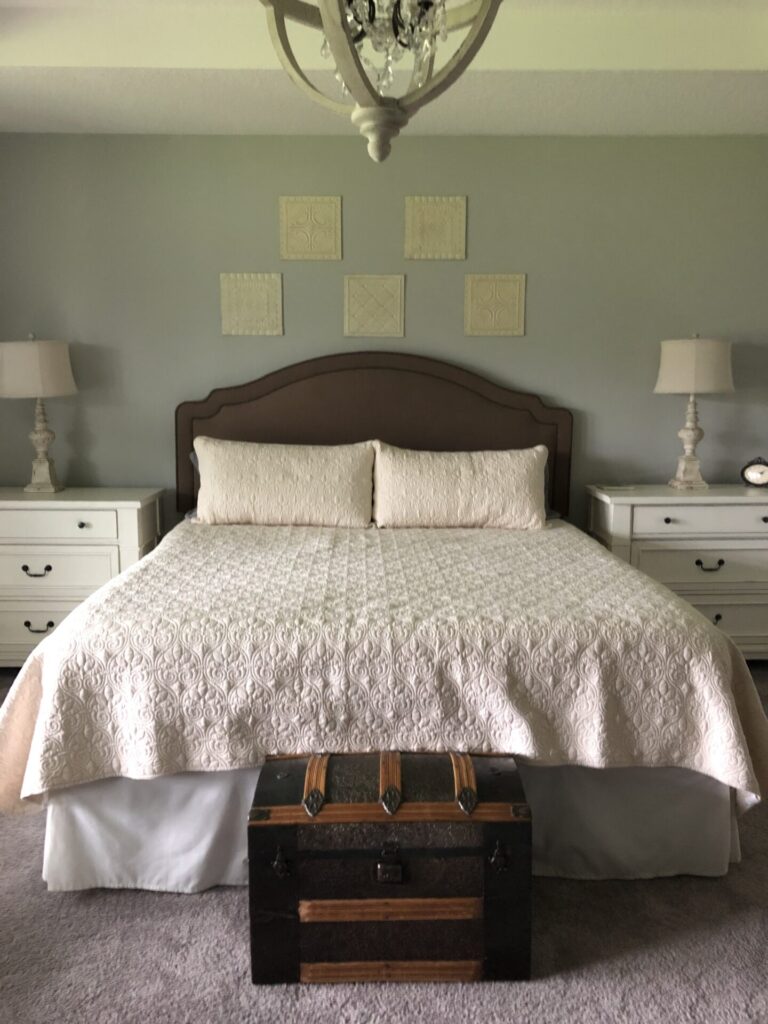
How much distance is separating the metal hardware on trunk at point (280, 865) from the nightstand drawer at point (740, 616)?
220 cm

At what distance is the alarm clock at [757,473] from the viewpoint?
342cm

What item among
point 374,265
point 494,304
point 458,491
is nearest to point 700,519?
point 458,491

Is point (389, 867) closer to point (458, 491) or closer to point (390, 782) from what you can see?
point (390, 782)

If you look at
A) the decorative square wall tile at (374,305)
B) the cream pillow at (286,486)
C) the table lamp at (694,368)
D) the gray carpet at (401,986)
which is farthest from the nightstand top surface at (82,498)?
the table lamp at (694,368)

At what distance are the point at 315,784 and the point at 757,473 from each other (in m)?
2.61

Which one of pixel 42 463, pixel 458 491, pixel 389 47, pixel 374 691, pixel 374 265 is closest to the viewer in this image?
pixel 389 47

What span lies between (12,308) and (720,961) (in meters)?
3.44

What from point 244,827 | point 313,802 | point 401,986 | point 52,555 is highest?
point 52,555

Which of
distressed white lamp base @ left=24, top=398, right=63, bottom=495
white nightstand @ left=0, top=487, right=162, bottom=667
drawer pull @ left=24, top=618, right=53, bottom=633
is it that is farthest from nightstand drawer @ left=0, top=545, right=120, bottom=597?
distressed white lamp base @ left=24, top=398, right=63, bottom=495

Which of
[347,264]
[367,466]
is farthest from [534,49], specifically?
[367,466]

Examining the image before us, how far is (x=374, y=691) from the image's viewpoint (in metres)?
1.79

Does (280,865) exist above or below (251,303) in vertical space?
below

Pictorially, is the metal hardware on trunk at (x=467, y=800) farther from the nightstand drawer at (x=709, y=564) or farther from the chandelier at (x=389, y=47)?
the nightstand drawer at (x=709, y=564)

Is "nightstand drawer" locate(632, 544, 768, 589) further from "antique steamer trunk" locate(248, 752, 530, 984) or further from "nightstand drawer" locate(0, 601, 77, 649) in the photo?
"nightstand drawer" locate(0, 601, 77, 649)
